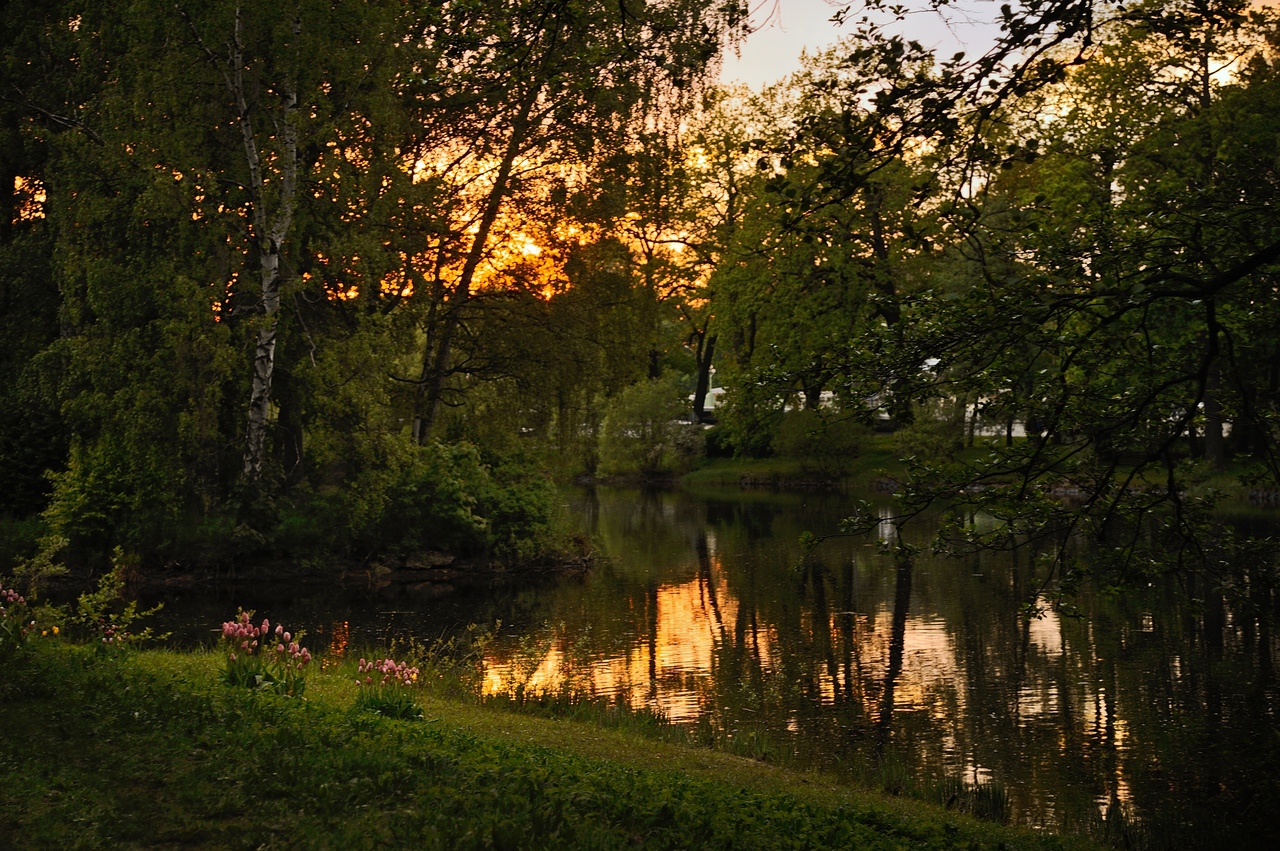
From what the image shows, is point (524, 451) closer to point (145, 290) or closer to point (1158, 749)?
point (145, 290)

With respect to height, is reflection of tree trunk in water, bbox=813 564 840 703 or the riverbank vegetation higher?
the riverbank vegetation

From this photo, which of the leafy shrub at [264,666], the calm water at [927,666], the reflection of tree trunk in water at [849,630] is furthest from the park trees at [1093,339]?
the leafy shrub at [264,666]

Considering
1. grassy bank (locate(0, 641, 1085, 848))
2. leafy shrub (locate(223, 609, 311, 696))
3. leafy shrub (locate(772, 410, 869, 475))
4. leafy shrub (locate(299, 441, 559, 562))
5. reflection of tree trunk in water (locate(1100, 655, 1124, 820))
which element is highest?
leafy shrub (locate(772, 410, 869, 475))

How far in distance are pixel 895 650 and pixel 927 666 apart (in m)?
1.11

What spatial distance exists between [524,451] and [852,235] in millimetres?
18361

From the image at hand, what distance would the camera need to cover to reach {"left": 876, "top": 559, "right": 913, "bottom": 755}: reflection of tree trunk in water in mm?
11930

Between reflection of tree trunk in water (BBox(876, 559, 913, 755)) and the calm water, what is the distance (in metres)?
0.04

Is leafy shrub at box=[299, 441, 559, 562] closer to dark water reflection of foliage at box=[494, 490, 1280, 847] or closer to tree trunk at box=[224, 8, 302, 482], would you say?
dark water reflection of foliage at box=[494, 490, 1280, 847]

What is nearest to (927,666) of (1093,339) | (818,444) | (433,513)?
(1093,339)

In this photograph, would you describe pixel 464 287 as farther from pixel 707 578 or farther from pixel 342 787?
pixel 342 787

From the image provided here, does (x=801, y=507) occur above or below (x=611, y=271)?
below

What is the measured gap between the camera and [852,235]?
422 inches

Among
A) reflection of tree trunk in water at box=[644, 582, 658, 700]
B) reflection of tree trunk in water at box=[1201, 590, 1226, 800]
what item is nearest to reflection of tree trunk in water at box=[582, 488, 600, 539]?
reflection of tree trunk in water at box=[644, 582, 658, 700]

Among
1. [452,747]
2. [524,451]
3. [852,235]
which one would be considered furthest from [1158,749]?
[524,451]
